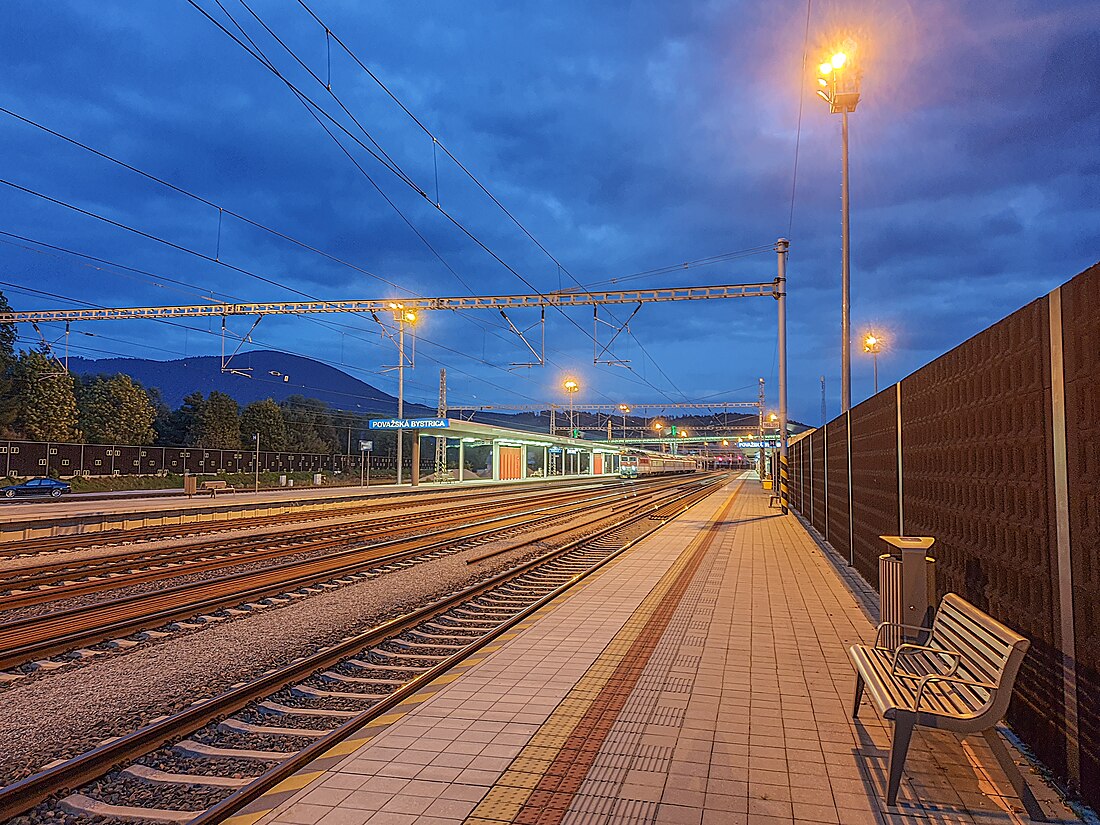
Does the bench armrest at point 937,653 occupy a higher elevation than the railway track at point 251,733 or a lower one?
higher

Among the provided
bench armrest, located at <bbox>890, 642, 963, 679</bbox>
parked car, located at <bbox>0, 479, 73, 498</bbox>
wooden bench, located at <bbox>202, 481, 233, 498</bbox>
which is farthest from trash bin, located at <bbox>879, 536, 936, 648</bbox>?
parked car, located at <bbox>0, 479, 73, 498</bbox>

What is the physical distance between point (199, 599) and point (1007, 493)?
962 cm

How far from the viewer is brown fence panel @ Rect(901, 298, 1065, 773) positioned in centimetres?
423

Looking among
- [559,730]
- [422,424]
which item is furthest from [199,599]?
[422,424]

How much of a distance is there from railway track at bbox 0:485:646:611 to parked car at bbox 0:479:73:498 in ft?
79.8

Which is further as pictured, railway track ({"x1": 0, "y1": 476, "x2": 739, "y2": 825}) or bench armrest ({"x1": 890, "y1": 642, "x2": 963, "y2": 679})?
bench armrest ({"x1": 890, "y1": 642, "x2": 963, "y2": 679})

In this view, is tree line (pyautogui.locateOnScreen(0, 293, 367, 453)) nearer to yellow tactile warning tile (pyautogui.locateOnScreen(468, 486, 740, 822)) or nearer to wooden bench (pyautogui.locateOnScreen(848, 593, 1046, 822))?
yellow tactile warning tile (pyautogui.locateOnScreen(468, 486, 740, 822))

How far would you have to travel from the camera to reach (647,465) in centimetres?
7925

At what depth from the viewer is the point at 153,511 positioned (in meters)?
23.6

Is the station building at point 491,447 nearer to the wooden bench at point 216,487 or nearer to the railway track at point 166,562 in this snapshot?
the wooden bench at point 216,487

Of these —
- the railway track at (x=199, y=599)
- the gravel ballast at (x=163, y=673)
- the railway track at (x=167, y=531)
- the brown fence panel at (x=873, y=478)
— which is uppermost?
the brown fence panel at (x=873, y=478)

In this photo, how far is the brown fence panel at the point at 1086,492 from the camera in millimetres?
3625

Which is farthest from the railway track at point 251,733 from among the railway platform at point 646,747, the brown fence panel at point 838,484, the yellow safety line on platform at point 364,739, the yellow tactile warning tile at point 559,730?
the brown fence panel at point 838,484

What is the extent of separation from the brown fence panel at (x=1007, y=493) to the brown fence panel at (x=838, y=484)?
716 cm
